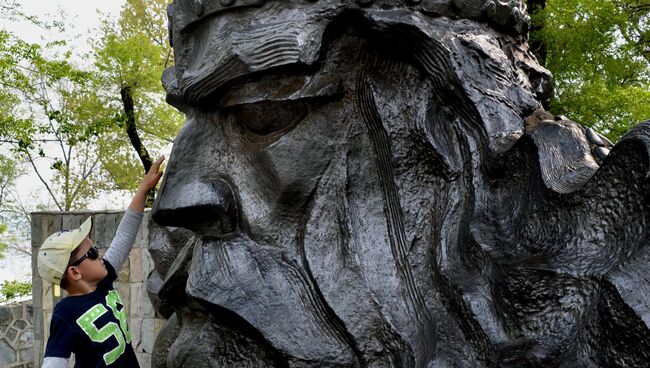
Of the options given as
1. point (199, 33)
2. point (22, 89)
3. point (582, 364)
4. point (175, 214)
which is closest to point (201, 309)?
point (175, 214)

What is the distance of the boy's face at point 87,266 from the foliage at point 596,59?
513 centimetres

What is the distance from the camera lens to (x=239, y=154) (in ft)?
7.46

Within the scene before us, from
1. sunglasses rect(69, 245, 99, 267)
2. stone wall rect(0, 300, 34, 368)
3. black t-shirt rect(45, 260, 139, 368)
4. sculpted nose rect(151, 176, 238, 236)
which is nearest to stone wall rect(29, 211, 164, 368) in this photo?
stone wall rect(0, 300, 34, 368)

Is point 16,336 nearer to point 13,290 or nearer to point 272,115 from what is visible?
point 13,290

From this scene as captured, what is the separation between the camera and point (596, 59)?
23.6 ft

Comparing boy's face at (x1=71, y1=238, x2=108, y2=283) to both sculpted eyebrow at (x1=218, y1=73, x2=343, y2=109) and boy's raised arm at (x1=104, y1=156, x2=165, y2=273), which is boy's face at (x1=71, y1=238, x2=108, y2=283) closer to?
boy's raised arm at (x1=104, y1=156, x2=165, y2=273)

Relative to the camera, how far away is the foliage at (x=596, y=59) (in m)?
6.64

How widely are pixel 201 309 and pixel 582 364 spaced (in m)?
1.02

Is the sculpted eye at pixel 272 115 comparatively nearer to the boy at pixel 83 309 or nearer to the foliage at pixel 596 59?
the boy at pixel 83 309

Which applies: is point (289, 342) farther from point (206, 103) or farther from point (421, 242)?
point (206, 103)

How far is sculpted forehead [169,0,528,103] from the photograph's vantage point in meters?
2.10

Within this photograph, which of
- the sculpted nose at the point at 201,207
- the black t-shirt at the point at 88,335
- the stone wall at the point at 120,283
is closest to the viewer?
the sculpted nose at the point at 201,207

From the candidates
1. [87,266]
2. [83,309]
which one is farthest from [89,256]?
[83,309]

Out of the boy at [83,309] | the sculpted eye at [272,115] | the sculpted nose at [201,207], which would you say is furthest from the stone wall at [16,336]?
the sculpted eye at [272,115]
